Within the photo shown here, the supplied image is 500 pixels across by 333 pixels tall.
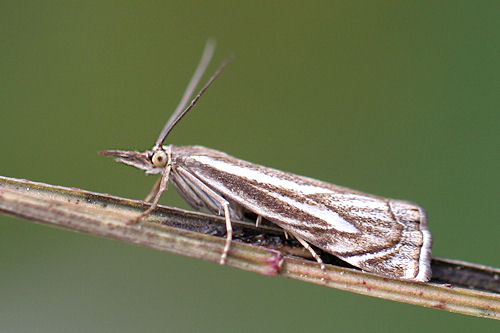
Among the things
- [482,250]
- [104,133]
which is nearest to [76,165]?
[104,133]

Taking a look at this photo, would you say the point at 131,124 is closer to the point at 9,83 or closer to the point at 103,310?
the point at 9,83

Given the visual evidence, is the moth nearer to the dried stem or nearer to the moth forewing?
the moth forewing

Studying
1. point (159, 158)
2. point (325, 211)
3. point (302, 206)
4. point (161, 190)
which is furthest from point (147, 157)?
point (325, 211)

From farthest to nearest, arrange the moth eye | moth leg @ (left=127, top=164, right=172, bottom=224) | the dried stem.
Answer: the moth eye, moth leg @ (left=127, top=164, right=172, bottom=224), the dried stem

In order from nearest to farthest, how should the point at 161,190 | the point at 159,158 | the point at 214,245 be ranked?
1. the point at 214,245
2. the point at 161,190
3. the point at 159,158

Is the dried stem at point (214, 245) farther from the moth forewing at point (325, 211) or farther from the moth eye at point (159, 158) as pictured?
the moth eye at point (159, 158)

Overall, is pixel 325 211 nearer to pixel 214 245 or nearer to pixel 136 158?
pixel 214 245

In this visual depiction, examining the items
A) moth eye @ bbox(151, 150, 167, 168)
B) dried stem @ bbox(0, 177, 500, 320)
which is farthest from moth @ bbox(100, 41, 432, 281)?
dried stem @ bbox(0, 177, 500, 320)

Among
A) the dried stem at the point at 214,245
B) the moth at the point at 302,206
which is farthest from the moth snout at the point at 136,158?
the dried stem at the point at 214,245
